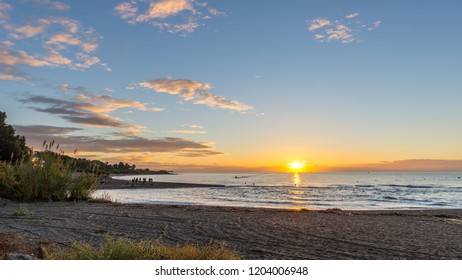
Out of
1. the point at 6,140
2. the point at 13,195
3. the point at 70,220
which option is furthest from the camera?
the point at 6,140

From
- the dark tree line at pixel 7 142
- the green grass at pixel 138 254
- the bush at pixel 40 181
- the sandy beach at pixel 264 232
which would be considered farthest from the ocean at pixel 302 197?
the green grass at pixel 138 254

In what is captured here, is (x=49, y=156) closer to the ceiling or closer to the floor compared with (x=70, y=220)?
closer to the ceiling

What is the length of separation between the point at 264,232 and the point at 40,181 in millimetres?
13124

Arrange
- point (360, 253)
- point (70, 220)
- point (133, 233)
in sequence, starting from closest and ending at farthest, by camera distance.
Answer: point (360, 253)
point (133, 233)
point (70, 220)

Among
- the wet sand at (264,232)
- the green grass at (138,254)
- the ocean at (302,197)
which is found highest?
the green grass at (138,254)

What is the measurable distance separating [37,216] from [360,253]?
10.2 metres

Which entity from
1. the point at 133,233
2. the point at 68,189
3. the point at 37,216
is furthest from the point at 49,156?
the point at 133,233

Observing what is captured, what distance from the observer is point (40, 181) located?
2006cm

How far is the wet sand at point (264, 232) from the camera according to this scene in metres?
9.12

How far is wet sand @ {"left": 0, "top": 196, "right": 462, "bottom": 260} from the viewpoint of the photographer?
912cm

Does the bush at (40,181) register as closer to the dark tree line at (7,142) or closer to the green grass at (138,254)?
the green grass at (138,254)

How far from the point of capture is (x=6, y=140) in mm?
38562

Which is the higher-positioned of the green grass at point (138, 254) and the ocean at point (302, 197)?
the green grass at point (138, 254)
